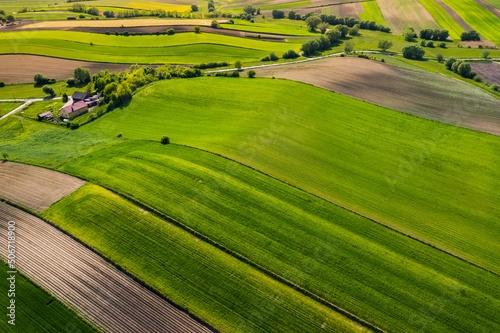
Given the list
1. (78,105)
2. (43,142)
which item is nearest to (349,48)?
(78,105)

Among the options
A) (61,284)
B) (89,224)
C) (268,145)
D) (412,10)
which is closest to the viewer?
(61,284)

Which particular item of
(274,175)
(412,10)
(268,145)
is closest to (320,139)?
(268,145)

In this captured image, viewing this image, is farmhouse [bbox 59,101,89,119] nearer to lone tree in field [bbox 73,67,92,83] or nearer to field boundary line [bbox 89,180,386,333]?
lone tree in field [bbox 73,67,92,83]

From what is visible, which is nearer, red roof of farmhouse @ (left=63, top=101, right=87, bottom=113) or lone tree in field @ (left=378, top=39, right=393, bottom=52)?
red roof of farmhouse @ (left=63, top=101, right=87, bottom=113)

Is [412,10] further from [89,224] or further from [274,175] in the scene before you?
[89,224]

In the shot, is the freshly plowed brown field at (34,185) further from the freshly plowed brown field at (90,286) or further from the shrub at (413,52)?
the shrub at (413,52)

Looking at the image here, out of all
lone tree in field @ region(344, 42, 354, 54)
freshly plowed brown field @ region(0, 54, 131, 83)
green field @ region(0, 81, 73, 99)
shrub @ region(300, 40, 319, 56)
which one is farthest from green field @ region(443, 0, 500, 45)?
green field @ region(0, 81, 73, 99)

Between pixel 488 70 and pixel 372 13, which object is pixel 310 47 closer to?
pixel 488 70
